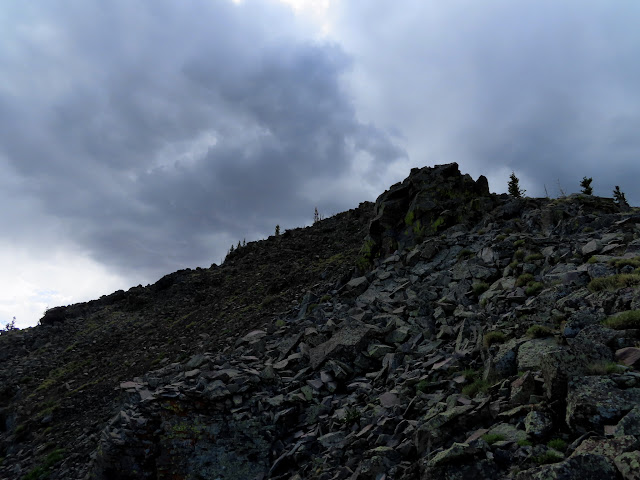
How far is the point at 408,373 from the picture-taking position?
11.8 m

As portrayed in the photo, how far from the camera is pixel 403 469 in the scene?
746 centimetres

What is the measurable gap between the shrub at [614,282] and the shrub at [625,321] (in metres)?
2.11

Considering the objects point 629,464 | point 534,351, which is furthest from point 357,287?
point 629,464

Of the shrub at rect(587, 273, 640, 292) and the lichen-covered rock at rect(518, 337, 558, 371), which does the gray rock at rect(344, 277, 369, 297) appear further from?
the lichen-covered rock at rect(518, 337, 558, 371)

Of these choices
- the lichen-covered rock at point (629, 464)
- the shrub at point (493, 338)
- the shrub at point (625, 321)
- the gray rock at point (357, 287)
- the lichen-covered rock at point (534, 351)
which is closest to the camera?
the lichen-covered rock at point (629, 464)

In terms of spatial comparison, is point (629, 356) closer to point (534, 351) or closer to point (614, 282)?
point (534, 351)

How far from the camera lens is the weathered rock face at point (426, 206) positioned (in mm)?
26656

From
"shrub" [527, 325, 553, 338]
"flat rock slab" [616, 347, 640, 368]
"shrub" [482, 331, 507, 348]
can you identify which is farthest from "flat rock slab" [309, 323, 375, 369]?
"flat rock slab" [616, 347, 640, 368]

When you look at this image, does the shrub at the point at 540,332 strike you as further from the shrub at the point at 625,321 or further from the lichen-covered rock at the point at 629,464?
the lichen-covered rock at the point at 629,464

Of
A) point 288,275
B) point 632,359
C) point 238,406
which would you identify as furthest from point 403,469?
point 288,275

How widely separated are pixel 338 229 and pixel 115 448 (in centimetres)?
3927

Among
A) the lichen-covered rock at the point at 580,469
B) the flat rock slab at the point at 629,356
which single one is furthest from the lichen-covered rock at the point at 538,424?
the flat rock slab at the point at 629,356

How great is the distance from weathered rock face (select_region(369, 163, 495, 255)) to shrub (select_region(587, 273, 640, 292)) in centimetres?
1513

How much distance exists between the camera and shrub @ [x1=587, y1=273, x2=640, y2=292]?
10.1 meters
